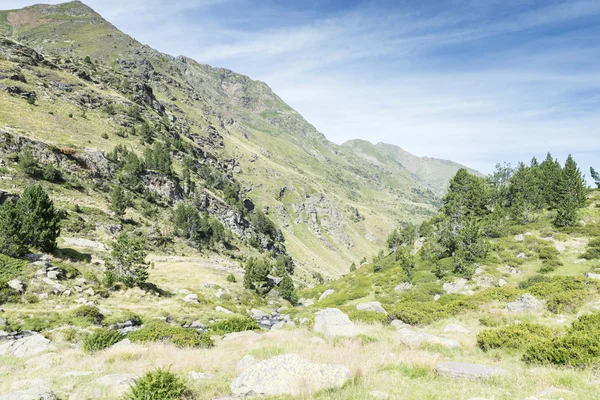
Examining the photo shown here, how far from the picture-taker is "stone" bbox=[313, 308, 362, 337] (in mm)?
19828

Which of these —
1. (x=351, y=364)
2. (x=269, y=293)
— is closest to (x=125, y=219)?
(x=269, y=293)

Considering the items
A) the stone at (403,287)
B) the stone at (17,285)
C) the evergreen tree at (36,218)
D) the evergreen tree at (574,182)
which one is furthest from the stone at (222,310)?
the evergreen tree at (574,182)

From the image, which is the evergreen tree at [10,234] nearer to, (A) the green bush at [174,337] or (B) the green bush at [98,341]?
(B) the green bush at [98,341]

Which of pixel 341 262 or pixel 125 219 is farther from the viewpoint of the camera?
pixel 341 262

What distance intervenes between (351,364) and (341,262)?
180 meters

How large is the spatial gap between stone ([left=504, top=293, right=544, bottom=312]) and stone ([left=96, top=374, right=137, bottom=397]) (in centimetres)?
2459

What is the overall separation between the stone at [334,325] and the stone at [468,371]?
350 inches

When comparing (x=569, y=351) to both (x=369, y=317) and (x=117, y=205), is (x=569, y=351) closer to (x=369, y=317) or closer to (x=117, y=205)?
(x=369, y=317)

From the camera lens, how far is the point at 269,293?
6531cm

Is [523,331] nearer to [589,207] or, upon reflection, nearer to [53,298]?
[53,298]

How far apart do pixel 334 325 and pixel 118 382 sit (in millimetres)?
13633

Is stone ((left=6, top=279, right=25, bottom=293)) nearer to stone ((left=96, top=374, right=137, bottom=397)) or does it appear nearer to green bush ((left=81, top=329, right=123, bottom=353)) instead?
green bush ((left=81, top=329, right=123, bottom=353))

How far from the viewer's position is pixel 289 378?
9.88 metres

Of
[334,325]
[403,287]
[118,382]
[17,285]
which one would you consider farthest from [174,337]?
[403,287]
